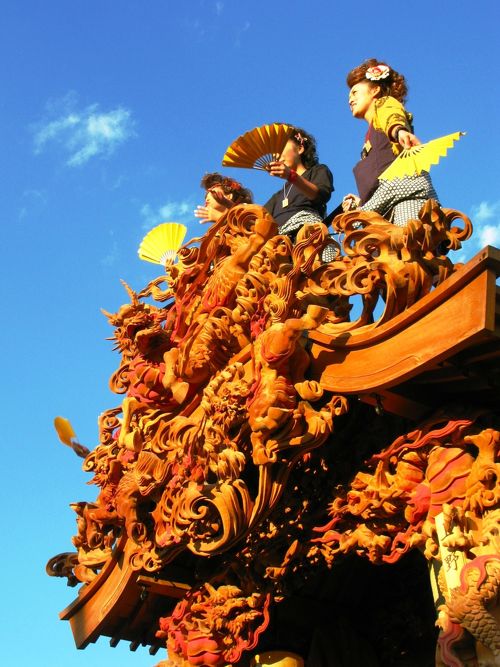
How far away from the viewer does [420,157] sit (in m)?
4.29

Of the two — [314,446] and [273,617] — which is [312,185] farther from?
[273,617]

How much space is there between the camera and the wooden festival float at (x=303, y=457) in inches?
148

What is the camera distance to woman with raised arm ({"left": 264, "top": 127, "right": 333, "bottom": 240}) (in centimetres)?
570

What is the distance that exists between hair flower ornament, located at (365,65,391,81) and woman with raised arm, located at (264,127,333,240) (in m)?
0.65

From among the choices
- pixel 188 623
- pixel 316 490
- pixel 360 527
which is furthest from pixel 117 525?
pixel 360 527

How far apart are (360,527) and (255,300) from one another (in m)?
1.25

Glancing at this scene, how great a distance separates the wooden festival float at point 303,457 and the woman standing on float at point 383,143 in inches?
22.3

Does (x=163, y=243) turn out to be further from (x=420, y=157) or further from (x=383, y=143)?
(x=420, y=157)

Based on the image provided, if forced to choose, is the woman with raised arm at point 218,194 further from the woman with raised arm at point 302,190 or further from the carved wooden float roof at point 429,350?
the carved wooden float roof at point 429,350

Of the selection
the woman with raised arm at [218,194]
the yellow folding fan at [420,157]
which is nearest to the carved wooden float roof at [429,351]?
the yellow folding fan at [420,157]

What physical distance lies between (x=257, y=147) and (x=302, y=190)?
1.46 feet

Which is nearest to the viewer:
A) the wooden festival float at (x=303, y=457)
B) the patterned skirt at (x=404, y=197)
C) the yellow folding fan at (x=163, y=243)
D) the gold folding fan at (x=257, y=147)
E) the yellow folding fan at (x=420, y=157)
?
the wooden festival float at (x=303, y=457)

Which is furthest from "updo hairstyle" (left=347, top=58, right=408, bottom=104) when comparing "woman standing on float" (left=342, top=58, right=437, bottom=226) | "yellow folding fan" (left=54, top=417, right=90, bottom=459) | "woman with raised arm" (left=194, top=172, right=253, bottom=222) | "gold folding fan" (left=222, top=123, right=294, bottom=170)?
"yellow folding fan" (left=54, top=417, right=90, bottom=459)

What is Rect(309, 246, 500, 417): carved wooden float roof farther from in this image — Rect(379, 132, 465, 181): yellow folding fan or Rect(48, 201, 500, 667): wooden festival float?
Rect(379, 132, 465, 181): yellow folding fan
